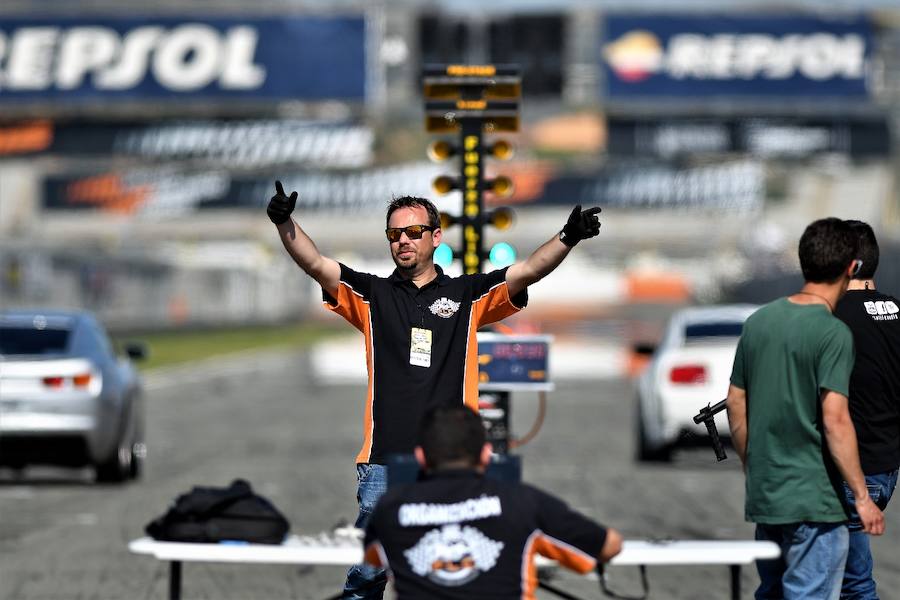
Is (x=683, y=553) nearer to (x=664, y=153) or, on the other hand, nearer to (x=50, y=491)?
(x=50, y=491)

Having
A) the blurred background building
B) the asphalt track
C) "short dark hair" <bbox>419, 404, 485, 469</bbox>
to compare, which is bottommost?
the asphalt track

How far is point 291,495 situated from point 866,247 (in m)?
9.17

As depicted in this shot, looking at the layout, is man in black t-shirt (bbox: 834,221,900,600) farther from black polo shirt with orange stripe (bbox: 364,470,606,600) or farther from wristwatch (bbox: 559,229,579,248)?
black polo shirt with orange stripe (bbox: 364,470,606,600)

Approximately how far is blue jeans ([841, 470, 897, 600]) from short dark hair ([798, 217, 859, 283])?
2.49ft

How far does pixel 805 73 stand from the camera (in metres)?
51.3

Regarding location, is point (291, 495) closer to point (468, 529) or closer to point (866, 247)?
point (866, 247)

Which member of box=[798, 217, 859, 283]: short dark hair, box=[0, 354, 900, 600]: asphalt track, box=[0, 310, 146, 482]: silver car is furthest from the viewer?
box=[0, 310, 146, 482]: silver car

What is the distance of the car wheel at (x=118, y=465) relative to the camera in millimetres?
16359

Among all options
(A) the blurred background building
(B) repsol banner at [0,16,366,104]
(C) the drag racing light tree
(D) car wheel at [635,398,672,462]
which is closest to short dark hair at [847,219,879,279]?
(C) the drag racing light tree

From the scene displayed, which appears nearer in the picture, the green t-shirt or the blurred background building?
the green t-shirt

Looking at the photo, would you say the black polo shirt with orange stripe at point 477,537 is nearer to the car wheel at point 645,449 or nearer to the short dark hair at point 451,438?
the short dark hair at point 451,438

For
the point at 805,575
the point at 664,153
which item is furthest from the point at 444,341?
the point at 664,153

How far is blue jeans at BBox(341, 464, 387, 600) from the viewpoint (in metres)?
6.82

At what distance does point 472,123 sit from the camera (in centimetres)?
1398
